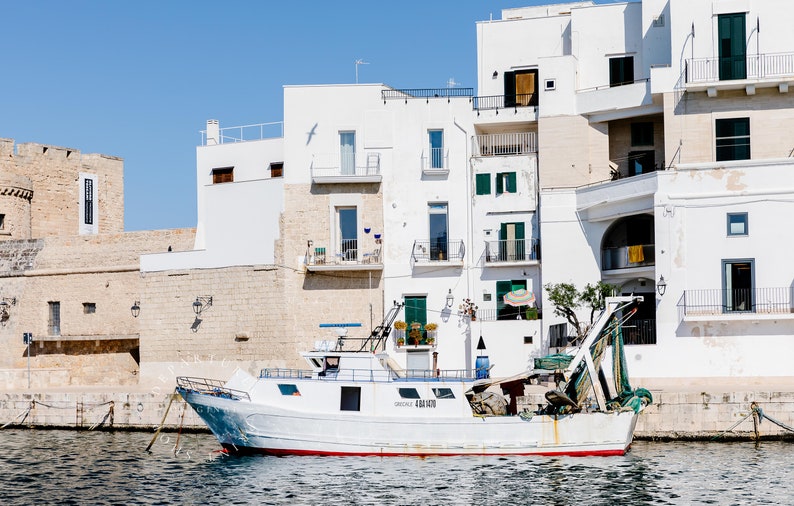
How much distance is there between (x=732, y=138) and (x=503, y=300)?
926cm

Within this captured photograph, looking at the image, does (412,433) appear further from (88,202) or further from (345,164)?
(88,202)

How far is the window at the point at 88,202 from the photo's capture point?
57.8 metres

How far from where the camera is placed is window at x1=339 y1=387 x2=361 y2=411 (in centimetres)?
3178

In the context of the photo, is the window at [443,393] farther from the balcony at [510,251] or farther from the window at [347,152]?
the window at [347,152]

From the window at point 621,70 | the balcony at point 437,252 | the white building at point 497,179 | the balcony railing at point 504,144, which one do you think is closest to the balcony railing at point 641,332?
the white building at point 497,179

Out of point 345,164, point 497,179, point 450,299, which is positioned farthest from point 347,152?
point 450,299

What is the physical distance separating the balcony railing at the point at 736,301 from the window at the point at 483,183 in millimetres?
8202

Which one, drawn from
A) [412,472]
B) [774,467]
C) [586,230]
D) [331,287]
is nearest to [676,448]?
[774,467]

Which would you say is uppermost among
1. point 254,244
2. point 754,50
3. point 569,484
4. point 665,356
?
point 754,50

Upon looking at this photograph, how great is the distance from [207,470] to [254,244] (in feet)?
43.7

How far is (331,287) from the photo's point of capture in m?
41.2

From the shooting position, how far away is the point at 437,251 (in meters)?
41.3

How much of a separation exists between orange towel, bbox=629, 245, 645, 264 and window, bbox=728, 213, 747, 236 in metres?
3.07

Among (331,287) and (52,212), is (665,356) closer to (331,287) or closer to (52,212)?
(331,287)
